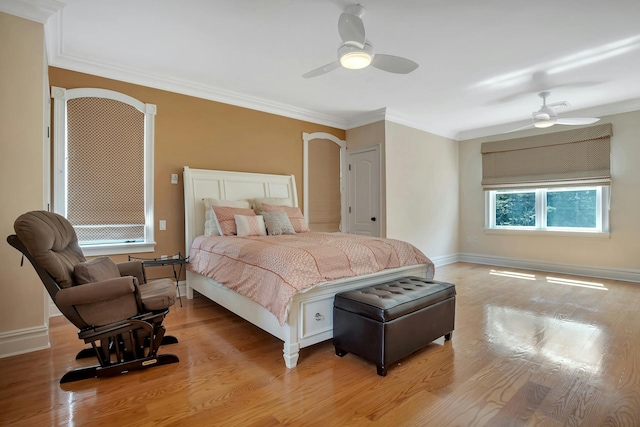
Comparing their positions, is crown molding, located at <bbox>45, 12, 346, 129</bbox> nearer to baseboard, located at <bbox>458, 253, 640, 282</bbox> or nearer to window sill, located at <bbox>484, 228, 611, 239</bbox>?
window sill, located at <bbox>484, 228, 611, 239</bbox>

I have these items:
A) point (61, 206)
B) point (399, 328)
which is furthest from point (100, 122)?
point (399, 328)

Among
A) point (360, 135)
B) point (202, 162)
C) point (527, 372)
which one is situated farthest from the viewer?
point (360, 135)

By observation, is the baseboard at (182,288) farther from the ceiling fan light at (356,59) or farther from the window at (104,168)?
the ceiling fan light at (356,59)

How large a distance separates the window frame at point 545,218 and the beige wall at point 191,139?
421 centimetres

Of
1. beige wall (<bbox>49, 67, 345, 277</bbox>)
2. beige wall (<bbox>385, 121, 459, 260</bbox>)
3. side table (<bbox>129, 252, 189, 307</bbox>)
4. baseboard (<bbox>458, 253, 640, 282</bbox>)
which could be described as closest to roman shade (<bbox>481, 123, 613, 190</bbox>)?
beige wall (<bbox>385, 121, 459, 260</bbox>)

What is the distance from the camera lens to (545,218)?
18.4 ft

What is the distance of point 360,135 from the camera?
218 inches

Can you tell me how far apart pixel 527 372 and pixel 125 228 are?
13.1 feet

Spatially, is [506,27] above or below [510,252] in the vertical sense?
above

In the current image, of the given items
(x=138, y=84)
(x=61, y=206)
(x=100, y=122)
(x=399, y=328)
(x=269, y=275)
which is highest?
(x=138, y=84)

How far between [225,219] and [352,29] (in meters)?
2.35

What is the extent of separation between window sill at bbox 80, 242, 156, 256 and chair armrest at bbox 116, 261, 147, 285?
999 mm

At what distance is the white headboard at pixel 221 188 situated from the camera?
3.87 metres

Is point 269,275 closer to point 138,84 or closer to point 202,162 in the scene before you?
point 202,162
